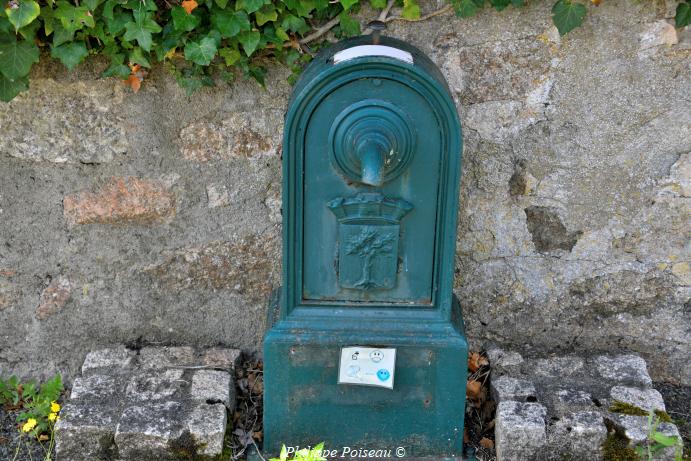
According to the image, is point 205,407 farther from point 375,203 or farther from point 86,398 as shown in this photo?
point 375,203

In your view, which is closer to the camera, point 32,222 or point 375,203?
point 375,203

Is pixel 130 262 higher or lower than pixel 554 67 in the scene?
lower

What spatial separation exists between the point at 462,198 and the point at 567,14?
2.40 ft

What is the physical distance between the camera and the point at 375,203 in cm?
232

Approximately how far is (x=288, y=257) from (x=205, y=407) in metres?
0.64

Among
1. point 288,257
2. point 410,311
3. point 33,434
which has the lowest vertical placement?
point 33,434

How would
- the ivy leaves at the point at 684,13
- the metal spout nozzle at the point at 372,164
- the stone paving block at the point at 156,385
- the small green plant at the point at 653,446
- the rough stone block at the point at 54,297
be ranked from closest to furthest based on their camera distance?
the metal spout nozzle at the point at 372,164 < the small green plant at the point at 653,446 < the ivy leaves at the point at 684,13 < the stone paving block at the point at 156,385 < the rough stone block at the point at 54,297

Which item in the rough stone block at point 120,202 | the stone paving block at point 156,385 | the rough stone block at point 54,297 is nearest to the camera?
the stone paving block at point 156,385

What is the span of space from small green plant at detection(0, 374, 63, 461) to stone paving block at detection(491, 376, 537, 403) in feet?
4.98

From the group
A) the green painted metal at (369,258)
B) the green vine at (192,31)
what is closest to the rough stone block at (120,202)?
the green vine at (192,31)

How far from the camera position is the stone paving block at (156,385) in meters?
2.70

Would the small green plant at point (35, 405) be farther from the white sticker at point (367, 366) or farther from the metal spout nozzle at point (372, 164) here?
the metal spout nozzle at point (372, 164)

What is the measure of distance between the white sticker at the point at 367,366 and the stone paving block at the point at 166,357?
2.29 feet

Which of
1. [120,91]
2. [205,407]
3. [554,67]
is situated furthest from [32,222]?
[554,67]
